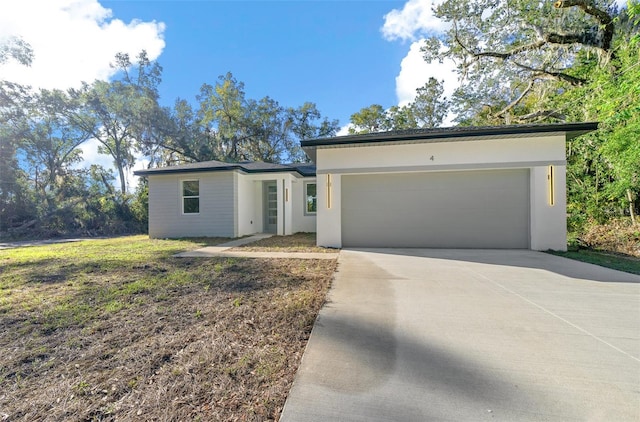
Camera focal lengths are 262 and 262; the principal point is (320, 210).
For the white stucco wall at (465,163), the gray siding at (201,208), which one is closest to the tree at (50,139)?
the gray siding at (201,208)

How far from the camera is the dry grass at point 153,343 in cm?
180

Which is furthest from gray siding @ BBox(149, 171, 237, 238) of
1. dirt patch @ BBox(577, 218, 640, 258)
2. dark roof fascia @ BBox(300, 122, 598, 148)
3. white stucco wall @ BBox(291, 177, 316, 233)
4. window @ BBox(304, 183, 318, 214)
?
dirt patch @ BBox(577, 218, 640, 258)

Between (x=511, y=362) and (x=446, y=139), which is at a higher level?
(x=446, y=139)

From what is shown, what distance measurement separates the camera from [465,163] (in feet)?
25.1

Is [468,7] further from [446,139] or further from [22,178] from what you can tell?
[22,178]

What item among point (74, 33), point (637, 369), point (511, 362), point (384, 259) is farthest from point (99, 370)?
point (74, 33)

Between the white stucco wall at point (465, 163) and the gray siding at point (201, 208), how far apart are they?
4562mm

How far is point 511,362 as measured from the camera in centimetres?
224

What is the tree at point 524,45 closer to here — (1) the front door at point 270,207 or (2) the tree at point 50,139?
(1) the front door at point 270,207

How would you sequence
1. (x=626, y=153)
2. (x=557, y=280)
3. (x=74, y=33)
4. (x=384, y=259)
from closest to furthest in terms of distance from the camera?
(x=557, y=280), (x=384, y=259), (x=626, y=153), (x=74, y=33)

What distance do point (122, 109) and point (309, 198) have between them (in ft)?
59.7

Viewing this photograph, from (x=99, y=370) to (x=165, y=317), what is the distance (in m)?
1.00

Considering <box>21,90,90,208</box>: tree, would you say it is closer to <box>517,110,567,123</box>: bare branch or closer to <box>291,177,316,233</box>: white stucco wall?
<box>291,177,316,233</box>: white stucco wall

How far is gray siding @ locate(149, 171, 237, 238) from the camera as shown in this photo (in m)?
10.9
